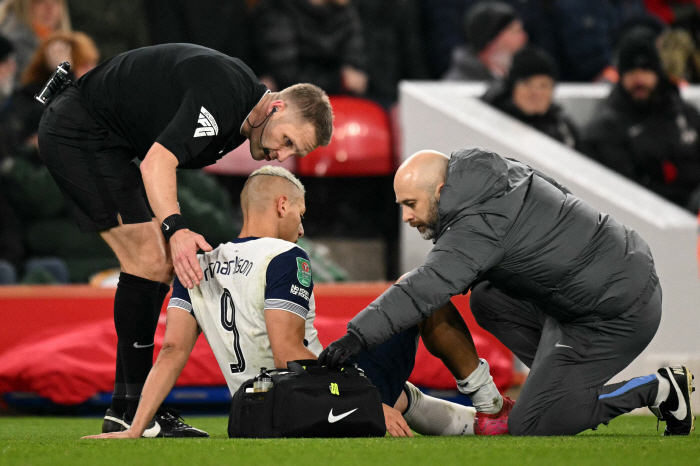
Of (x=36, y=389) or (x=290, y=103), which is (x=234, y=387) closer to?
(x=290, y=103)

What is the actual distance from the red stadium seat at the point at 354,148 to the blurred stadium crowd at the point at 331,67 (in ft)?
1.17

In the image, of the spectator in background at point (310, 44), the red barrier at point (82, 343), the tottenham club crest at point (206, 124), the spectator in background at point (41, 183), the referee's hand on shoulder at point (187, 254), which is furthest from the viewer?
the spectator in background at point (310, 44)

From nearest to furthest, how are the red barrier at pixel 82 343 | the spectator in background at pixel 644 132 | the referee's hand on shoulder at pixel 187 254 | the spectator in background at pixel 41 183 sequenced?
the referee's hand on shoulder at pixel 187 254, the red barrier at pixel 82 343, the spectator in background at pixel 41 183, the spectator in background at pixel 644 132

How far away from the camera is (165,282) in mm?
3994

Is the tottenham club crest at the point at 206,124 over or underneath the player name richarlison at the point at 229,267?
over

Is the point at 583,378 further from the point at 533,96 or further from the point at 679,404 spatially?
the point at 533,96

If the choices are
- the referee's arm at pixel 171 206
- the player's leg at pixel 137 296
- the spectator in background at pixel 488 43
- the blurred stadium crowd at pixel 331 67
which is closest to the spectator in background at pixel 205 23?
the blurred stadium crowd at pixel 331 67

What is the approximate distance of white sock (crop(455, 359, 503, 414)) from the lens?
12.4 feet

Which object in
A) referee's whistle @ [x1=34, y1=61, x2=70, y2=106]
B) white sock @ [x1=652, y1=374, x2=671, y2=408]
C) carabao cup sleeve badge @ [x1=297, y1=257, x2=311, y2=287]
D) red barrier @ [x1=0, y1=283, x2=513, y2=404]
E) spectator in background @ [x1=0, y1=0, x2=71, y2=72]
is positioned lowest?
red barrier @ [x1=0, y1=283, x2=513, y2=404]

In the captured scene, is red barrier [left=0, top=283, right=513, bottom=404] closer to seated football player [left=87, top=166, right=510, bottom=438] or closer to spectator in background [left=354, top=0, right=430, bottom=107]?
seated football player [left=87, top=166, right=510, bottom=438]

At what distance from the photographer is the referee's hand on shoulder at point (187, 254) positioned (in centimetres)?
336

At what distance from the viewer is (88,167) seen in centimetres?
390

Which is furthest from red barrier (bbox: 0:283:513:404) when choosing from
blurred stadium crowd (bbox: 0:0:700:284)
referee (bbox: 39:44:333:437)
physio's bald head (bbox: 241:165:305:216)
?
physio's bald head (bbox: 241:165:305:216)

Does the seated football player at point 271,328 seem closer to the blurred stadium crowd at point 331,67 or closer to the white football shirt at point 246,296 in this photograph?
the white football shirt at point 246,296
